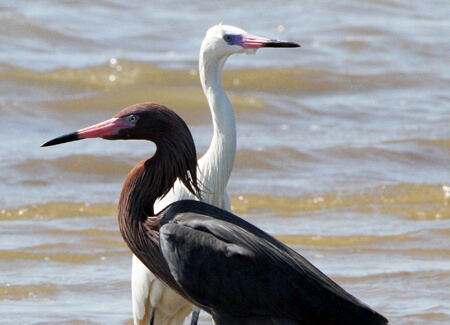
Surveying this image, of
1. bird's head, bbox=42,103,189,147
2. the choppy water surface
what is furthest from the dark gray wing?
the choppy water surface

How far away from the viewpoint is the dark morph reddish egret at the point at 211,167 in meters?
5.55

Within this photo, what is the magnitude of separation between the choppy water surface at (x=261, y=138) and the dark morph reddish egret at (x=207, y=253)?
1497 millimetres

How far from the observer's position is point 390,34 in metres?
16.1

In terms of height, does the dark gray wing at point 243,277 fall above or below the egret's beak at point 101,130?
below

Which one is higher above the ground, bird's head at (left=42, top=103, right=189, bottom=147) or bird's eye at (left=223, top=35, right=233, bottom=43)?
bird's eye at (left=223, top=35, right=233, bottom=43)

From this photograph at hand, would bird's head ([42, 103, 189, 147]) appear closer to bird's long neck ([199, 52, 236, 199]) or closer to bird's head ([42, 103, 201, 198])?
bird's head ([42, 103, 201, 198])

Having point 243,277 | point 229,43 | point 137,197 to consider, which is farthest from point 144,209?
point 229,43

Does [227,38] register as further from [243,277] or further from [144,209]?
[243,277]

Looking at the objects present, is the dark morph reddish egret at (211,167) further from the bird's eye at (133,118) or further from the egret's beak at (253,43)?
the bird's eye at (133,118)

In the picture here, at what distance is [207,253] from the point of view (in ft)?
14.8

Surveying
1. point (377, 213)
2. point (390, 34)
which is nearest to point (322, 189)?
point (377, 213)

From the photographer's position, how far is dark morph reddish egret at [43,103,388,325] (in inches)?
177

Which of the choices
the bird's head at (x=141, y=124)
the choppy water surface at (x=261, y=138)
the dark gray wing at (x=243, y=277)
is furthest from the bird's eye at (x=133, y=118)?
the choppy water surface at (x=261, y=138)

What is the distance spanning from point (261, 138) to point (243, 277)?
6277mm
